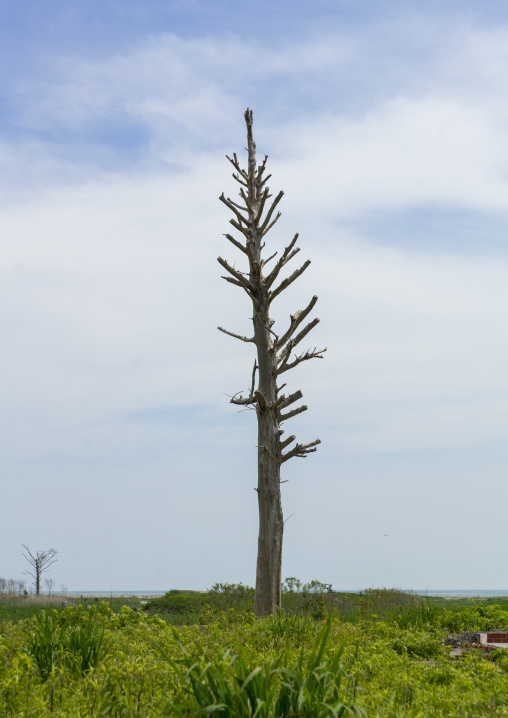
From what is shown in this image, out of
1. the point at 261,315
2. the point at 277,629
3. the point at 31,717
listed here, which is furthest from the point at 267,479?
the point at 31,717

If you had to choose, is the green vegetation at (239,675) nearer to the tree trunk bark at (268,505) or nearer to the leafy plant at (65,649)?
the leafy plant at (65,649)

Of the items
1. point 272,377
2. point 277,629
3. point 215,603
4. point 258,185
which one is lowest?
point 215,603

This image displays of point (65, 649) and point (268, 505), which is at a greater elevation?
point (268, 505)

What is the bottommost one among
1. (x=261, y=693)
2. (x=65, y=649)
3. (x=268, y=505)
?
(x=65, y=649)

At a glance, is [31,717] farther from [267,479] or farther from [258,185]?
[258,185]

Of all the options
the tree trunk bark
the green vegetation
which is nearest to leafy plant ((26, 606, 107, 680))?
the green vegetation

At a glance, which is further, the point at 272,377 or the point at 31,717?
the point at 272,377

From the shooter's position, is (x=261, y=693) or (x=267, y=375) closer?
(x=261, y=693)

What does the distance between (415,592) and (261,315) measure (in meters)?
9.53

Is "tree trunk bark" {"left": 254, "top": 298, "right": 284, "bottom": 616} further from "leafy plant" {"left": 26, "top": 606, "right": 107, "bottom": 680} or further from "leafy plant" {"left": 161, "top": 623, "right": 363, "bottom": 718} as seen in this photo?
"leafy plant" {"left": 161, "top": 623, "right": 363, "bottom": 718}

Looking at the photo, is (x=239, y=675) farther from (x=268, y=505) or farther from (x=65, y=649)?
(x=268, y=505)

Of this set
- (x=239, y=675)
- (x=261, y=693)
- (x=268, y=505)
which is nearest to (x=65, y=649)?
(x=239, y=675)

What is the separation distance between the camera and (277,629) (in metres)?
7.19

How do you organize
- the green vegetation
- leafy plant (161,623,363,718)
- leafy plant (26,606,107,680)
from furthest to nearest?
1. leafy plant (26,606,107,680)
2. the green vegetation
3. leafy plant (161,623,363,718)
